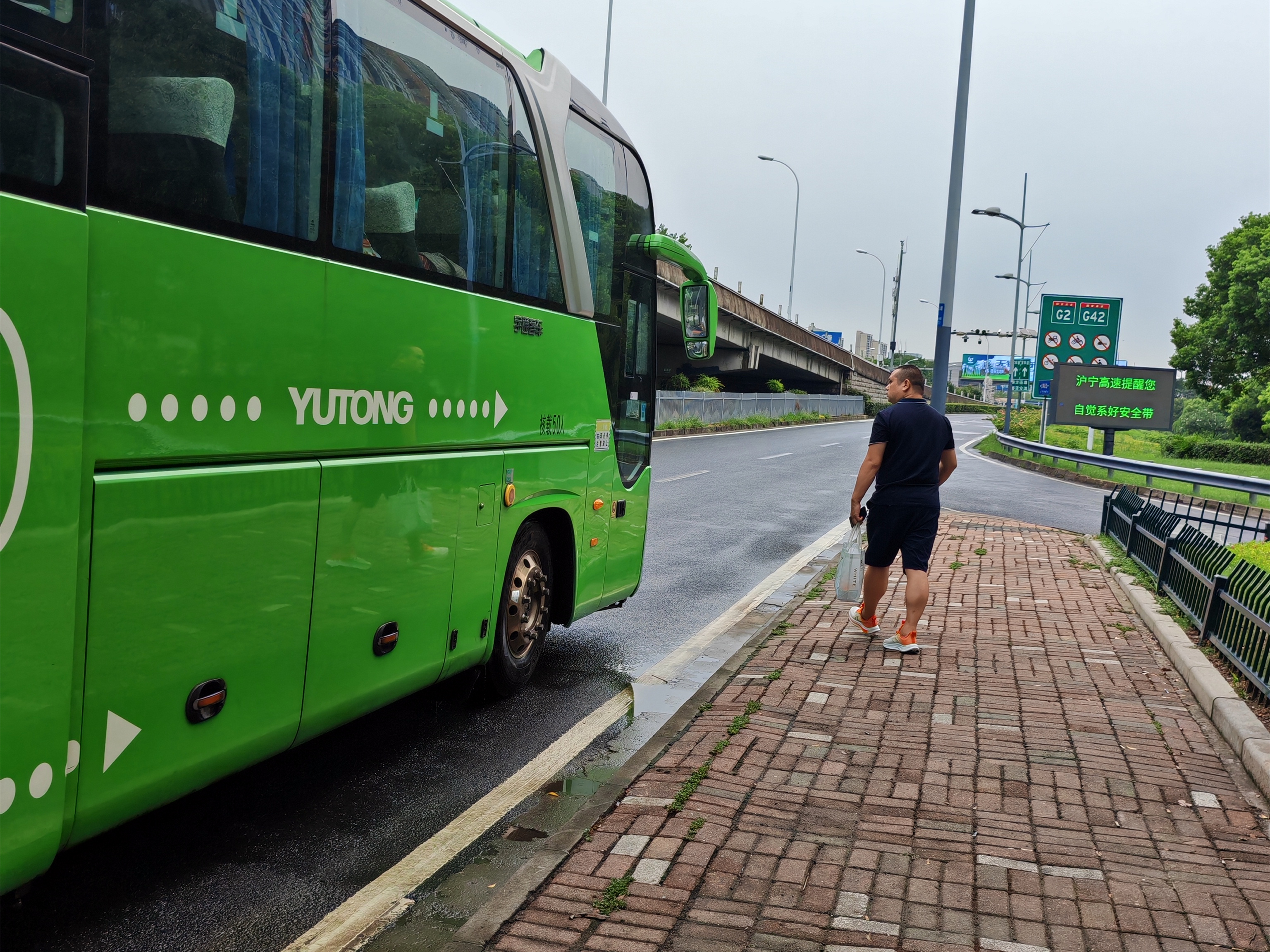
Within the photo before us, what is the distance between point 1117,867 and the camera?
377 centimetres

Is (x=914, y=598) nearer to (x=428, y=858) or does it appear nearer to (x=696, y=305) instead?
(x=696, y=305)

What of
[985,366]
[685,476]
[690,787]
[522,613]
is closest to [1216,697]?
[690,787]

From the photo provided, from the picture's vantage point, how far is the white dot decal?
2680 mm

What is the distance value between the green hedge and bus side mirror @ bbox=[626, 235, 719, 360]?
128 ft

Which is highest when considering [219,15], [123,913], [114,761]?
[219,15]

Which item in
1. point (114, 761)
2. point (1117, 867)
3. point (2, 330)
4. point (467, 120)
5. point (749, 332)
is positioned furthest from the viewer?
point (749, 332)

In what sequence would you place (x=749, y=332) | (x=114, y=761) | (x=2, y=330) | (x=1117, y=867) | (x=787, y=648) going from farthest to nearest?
(x=749, y=332), (x=787, y=648), (x=1117, y=867), (x=114, y=761), (x=2, y=330)

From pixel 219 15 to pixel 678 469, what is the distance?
17.3m

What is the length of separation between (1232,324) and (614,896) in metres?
57.9

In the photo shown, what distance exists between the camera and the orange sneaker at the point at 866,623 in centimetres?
725

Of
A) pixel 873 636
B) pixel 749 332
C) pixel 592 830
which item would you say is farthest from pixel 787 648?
pixel 749 332

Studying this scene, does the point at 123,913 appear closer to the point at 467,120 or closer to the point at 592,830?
the point at 592,830

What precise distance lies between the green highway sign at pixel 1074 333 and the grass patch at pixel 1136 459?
10.3ft

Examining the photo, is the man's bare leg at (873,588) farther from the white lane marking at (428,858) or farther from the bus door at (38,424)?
the bus door at (38,424)
